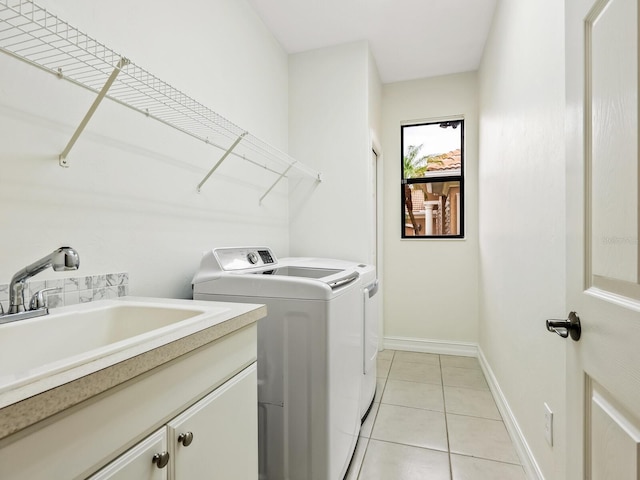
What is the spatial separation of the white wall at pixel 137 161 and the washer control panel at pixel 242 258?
185 mm

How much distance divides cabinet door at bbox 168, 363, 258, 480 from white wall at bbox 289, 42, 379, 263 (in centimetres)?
173

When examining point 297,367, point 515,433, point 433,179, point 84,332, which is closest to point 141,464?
point 84,332

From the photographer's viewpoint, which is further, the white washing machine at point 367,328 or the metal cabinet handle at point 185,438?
the white washing machine at point 367,328

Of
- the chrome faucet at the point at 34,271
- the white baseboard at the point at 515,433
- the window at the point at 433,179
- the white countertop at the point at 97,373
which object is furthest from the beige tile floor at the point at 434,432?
the chrome faucet at the point at 34,271

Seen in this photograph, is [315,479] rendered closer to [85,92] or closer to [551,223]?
[551,223]

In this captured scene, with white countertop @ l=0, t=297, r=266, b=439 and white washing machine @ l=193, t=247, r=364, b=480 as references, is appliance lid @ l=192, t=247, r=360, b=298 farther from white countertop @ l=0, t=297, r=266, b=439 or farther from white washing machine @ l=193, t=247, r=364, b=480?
white countertop @ l=0, t=297, r=266, b=439

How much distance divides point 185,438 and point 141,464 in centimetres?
12

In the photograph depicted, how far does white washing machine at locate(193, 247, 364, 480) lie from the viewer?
1.39m

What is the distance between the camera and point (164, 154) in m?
1.55

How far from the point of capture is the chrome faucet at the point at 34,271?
829 millimetres

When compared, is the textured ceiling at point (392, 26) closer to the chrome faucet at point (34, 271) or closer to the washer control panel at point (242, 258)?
the washer control panel at point (242, 258)

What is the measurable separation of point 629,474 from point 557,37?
4.56 ft

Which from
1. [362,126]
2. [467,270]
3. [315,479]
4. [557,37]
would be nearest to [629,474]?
[315,479]

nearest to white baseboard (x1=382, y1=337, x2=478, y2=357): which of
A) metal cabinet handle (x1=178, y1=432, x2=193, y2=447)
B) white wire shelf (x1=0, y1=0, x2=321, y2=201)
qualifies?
white wire shelf (x1=0, y1=0, x2=321, y2=201)
